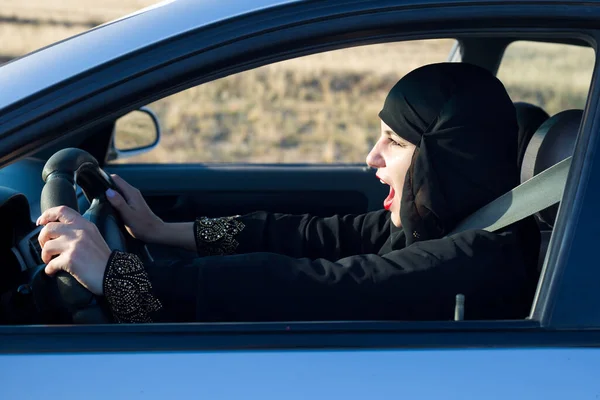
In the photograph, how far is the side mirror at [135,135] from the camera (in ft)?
12.3

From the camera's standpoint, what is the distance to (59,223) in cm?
180

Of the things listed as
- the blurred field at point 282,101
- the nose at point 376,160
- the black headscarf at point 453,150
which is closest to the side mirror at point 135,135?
the nose at point 376,160

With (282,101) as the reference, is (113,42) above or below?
below

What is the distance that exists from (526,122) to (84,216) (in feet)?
4.66

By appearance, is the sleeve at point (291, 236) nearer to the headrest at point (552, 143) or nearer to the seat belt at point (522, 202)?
the headrest at point (552, 143)

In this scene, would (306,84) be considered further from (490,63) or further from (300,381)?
(300,381)

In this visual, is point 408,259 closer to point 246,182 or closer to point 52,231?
point 52,231

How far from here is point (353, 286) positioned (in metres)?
1.74

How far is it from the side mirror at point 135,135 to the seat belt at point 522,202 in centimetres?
202

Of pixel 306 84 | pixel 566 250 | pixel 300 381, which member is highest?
pixel 306 84

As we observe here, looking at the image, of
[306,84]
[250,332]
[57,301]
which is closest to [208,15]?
[250,332]

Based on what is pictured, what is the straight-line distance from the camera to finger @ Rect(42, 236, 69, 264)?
5.73 ft

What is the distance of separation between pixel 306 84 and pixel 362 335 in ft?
51.9

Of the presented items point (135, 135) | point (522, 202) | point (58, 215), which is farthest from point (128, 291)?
point (135, 135)
